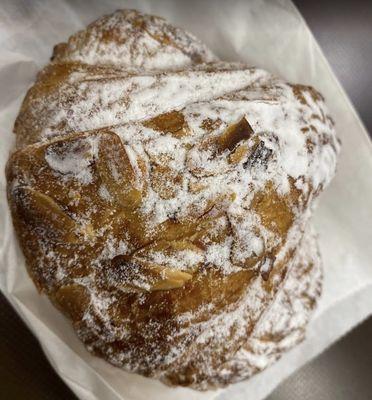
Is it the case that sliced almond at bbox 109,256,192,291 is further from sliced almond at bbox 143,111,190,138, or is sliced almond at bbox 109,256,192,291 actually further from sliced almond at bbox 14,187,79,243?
sliced almond at bbox 143,111,190,138

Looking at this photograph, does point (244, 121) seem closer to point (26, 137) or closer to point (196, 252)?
point (196, 252)

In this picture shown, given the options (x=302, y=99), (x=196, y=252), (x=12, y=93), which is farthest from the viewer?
(x=12, y=93)

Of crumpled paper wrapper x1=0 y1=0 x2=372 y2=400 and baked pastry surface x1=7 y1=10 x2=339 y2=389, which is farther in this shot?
crumpled paper wrapper x1=0 y1=0 x2=372 y2=400

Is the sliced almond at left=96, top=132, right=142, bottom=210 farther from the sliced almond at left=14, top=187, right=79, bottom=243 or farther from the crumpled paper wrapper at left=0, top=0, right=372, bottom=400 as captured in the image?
the crumpled paper wrapper at left=0, top=0, right=372, bottom=400

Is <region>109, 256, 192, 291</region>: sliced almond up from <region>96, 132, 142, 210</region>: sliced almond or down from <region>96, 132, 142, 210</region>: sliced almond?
down

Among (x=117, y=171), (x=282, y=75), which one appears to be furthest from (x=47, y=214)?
(x=282, y=75)

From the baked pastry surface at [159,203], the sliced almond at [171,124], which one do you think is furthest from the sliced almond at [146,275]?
the sliced almond at [171,124]

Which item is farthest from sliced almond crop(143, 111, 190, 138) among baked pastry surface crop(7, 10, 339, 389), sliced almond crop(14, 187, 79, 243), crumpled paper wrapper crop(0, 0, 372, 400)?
crumpled paper wrapper crop(0, 0, 372, 400)

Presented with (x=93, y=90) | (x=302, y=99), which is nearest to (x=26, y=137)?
(x=93, y=90)
